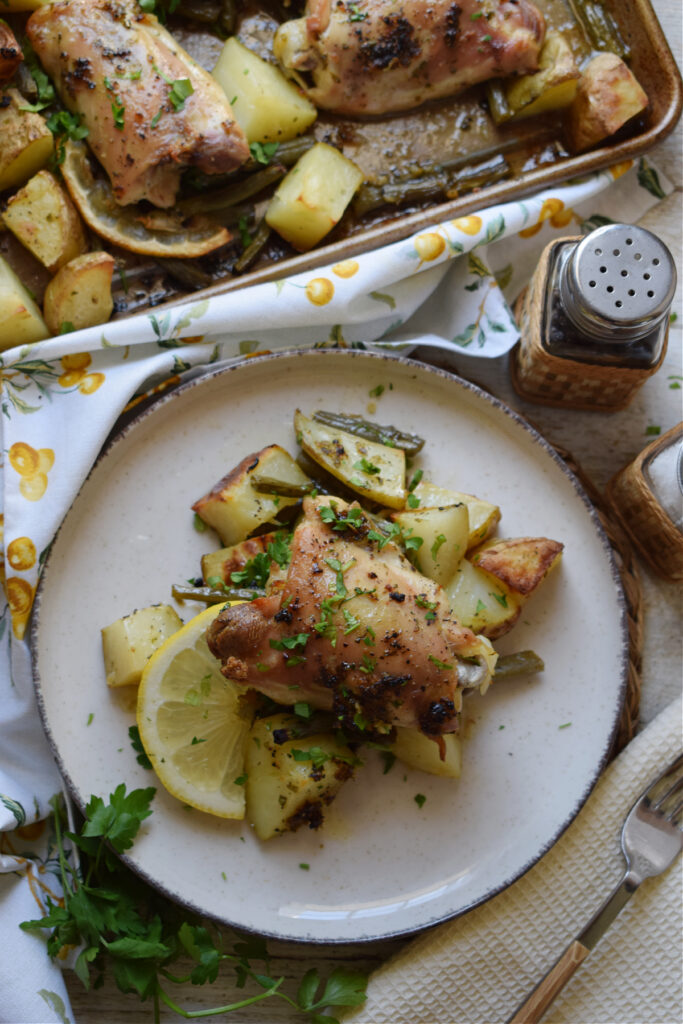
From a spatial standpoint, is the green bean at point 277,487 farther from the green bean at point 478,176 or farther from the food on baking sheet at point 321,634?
the green bean at point 478,176

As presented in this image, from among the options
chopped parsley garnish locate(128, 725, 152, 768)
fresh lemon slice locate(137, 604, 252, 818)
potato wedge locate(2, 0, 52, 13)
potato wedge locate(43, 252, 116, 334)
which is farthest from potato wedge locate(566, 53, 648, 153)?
chopped parsley garnish locate(128, 725, 152, 768)

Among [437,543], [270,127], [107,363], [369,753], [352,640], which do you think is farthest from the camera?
[270,127]

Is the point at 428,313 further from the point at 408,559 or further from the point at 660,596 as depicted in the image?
the point at 660,596

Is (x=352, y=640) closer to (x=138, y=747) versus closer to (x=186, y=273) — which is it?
(x=138, y=747)

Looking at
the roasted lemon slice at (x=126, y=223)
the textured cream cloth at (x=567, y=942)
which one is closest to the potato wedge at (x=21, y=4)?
the roasted lemon slice at (x=126, y=223)

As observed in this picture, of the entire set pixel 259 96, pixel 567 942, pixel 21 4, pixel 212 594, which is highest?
pixel 21 4

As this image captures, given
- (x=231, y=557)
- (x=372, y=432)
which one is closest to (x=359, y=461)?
(x=372, y=432)
